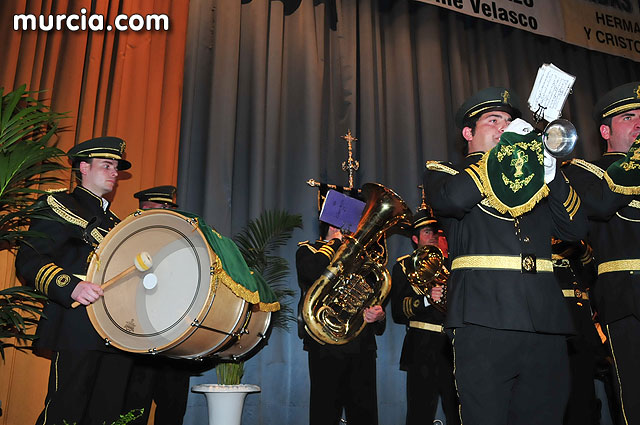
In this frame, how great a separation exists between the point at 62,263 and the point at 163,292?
80cm

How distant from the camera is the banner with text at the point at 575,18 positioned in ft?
21.3

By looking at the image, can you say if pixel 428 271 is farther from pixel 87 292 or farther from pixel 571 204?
pixel 87 292

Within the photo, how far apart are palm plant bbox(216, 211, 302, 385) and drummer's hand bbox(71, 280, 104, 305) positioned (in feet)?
6.10

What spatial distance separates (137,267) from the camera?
2.79 m

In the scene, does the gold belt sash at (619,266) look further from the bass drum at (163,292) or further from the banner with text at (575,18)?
the banner with text at (575,18)

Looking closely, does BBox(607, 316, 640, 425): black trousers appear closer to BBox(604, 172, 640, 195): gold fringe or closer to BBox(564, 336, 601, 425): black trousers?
BBox(604, 172, 640, 195): gold fringe

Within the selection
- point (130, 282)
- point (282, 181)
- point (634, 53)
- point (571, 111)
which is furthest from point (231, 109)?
point (634, 53)

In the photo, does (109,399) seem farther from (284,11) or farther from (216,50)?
(284,11)

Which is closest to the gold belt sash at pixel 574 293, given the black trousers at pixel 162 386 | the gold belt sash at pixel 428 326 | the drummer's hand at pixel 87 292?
the gold belt sash at pixel 428 326

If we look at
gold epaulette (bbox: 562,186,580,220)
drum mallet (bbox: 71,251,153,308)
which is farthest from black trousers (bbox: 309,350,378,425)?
gold epaulette (bbox: 562,186,580,220)

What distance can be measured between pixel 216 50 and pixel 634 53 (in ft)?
16.8

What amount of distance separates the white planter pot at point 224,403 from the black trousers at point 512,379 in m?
2.43

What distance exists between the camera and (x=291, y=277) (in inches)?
211

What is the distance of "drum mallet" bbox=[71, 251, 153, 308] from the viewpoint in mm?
2752
